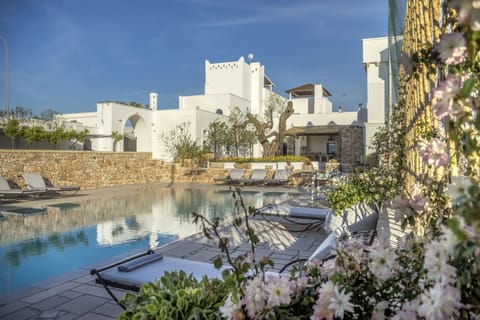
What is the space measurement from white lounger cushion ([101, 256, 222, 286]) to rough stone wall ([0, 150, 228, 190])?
11029 mm

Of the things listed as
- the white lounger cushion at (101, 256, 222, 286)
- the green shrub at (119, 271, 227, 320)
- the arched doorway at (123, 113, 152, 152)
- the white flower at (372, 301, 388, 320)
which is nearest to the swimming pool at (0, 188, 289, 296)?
the white lounger cushion at (101, 256, 222, 286)

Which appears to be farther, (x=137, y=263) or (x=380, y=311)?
(x=137, y=263)

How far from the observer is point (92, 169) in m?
15.2

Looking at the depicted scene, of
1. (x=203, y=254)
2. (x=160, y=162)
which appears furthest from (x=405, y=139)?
(x=160, y=162)

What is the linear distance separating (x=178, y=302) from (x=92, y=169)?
47.9 feet

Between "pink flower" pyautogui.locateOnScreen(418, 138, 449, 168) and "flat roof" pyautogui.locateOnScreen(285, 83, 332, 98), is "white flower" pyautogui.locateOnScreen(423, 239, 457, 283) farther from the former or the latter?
"flat roof" pyautogui.locateOnScreen(285, 83, 332, 98)

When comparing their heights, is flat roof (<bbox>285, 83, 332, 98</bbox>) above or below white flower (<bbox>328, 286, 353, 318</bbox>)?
above

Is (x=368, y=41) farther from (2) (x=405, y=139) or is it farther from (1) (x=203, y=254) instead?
(1) (x=203, y=254)

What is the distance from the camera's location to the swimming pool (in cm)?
514

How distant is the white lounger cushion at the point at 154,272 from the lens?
306 cm

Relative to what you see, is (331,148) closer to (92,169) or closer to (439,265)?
(92,169)

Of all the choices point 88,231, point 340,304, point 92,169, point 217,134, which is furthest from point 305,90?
point 340,304

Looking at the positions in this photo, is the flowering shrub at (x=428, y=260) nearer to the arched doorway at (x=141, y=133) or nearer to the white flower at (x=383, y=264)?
the white flower at (x=383, y=264)

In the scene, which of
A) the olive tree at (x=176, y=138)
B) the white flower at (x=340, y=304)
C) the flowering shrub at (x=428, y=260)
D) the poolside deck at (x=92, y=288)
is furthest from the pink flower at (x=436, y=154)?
the olive tree at (x=176, y=138)
